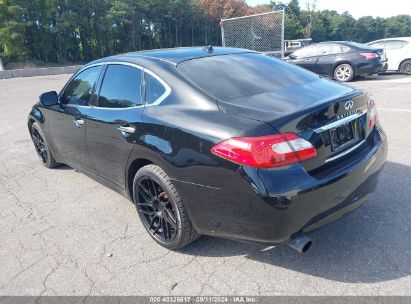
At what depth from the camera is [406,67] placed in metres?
12.9

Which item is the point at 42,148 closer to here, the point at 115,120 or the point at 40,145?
the point at 40,145

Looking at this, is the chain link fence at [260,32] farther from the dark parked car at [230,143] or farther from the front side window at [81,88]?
the dark parked car at [230,143]

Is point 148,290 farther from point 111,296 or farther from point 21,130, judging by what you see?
point 21,130

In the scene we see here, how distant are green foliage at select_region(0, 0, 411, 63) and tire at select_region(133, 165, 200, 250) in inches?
1565

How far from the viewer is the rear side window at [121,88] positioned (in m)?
3.22

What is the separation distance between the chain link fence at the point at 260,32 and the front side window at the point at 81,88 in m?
11.3

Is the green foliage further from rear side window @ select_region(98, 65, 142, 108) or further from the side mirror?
rear side window @ select_region(98, 65, 142, 108)

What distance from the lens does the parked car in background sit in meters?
12.6

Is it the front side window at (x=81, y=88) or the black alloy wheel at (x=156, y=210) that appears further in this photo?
the front side window at (x=81, y=88)

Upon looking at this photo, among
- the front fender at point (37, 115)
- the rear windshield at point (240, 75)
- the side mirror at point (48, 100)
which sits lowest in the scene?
the front fender at point (37, 115)

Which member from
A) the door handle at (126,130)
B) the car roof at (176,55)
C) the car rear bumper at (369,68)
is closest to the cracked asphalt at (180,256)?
the door handle at (126,130)

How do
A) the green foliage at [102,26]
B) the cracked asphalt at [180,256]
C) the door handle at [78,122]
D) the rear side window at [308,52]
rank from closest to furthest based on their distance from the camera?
the cracked asphalt at [180,256]
the door handle at [78,122]
the rear side window at [308,52]
the green foliage at [102,26]

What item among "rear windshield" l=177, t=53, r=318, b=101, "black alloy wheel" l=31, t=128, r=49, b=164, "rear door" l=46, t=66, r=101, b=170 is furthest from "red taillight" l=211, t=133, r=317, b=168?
"black alloy wheel" l=31, t=128, r=49, b=164

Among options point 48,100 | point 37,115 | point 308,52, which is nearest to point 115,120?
point 48,100
